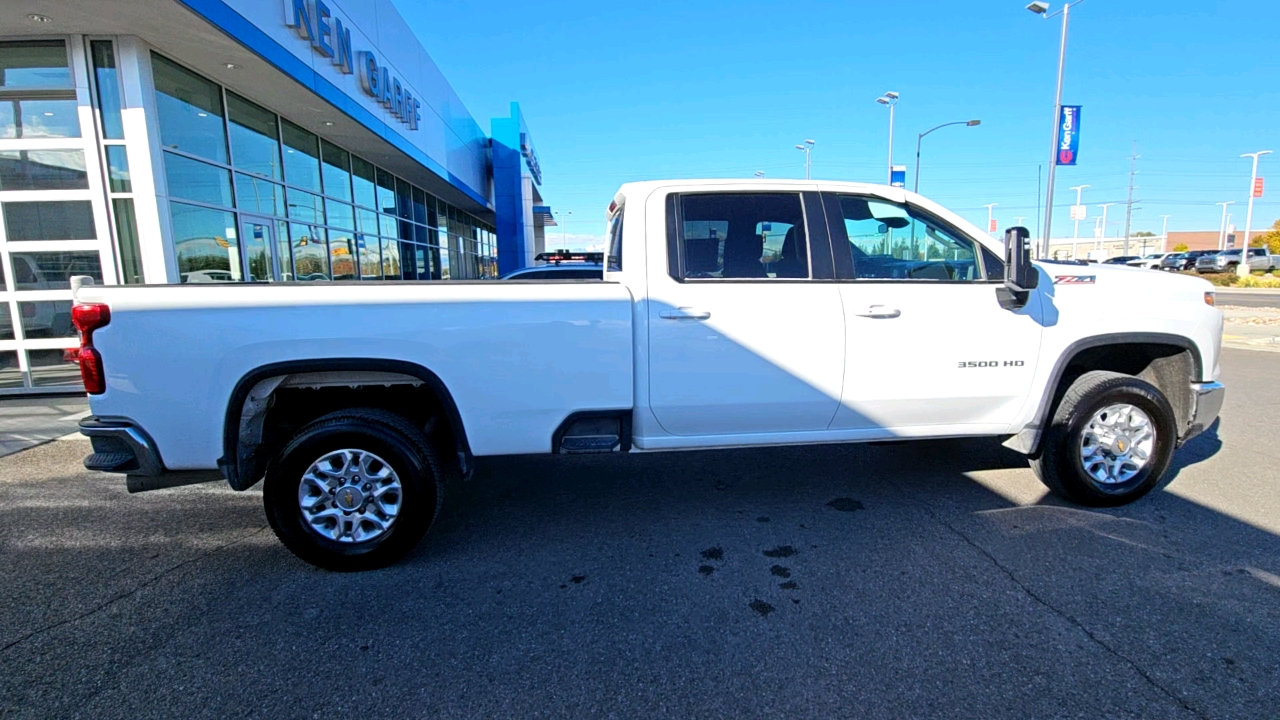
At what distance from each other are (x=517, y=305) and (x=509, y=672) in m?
1.74

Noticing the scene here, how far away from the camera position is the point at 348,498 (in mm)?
3273

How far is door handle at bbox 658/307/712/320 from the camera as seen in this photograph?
3.43 meters

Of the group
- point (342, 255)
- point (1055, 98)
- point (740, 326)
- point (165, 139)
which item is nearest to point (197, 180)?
point (165, 139)

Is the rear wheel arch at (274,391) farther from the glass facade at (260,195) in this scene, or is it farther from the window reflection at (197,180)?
the window reflection at (197,180)

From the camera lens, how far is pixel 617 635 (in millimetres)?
2707

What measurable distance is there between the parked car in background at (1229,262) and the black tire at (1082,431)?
50.9m

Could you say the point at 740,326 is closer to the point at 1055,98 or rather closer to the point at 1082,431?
the point at 1082,431

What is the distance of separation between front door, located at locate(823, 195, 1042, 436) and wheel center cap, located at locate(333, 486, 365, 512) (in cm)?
280

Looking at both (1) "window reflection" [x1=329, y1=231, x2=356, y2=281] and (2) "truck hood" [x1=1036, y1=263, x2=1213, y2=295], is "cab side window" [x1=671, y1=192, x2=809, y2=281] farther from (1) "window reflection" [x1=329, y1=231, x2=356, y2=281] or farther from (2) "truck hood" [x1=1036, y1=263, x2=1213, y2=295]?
(1) "window reflection" [x1=329, y1=231, x2=356, y2=281]

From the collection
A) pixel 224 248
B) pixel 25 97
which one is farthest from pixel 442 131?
pixel 25 97

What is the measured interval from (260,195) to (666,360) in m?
10.2

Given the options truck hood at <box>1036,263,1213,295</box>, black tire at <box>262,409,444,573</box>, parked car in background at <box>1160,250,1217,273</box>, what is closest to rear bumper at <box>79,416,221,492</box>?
black tire at <box>262,409,444,573</box>

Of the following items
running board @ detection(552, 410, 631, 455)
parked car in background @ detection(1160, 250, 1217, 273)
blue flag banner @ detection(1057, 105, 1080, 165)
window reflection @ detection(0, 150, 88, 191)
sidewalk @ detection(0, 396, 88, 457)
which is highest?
blue flag banner @ detection(1057, 105, 1080, 165)

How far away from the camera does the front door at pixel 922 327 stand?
3633mm
